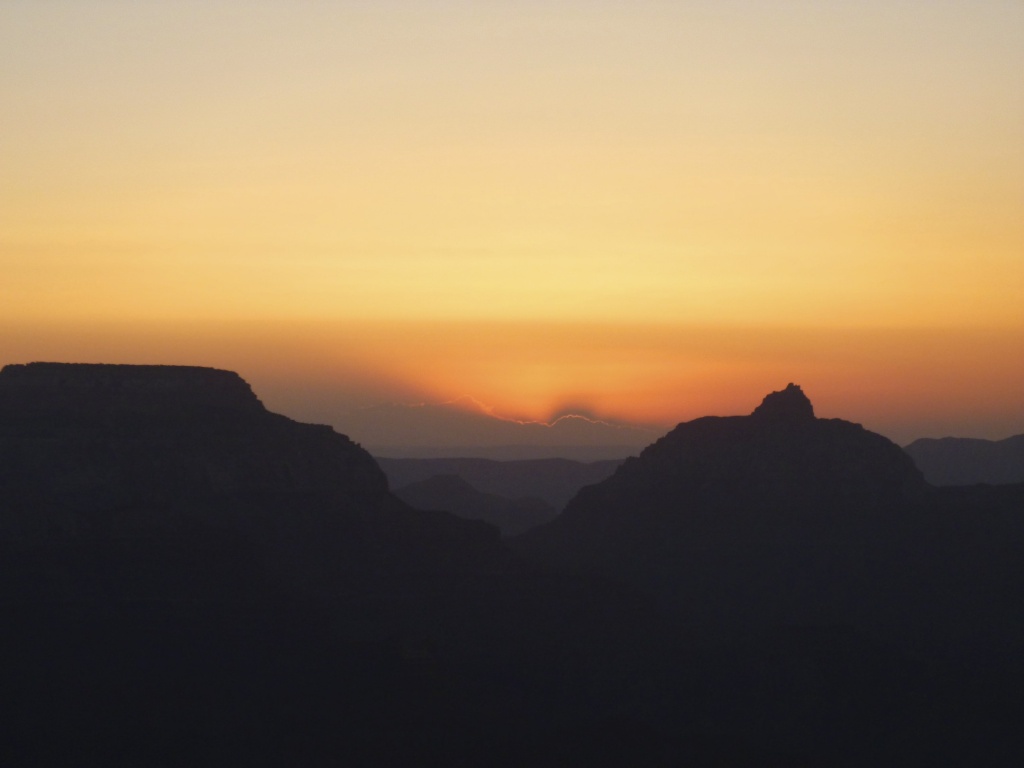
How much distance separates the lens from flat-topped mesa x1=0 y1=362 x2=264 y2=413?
154125 mm

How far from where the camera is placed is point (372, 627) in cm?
14800

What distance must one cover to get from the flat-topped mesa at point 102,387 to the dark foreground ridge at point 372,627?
0.24 metres

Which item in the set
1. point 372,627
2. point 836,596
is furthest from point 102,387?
point 836,596

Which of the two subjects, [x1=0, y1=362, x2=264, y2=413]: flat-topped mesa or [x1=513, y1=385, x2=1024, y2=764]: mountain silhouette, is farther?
[x1=0, y1=362, x2=264, y2=413]: flat-topped mesa

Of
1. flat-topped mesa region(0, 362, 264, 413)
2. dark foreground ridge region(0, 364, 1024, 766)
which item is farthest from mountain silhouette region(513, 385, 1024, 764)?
flat-topped mesa region(0, 362, 264, 413)

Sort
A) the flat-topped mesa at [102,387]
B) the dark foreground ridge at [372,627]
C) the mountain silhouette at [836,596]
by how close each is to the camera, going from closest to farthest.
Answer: the dark foreground ridge at [372,627] → the mountain silhouette at [836,596] → the flat-topped mesa at [102,387]

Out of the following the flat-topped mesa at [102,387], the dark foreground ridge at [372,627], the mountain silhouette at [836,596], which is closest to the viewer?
the dark foreground ridge at [372,627]

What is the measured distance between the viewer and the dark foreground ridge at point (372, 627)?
12988 cm

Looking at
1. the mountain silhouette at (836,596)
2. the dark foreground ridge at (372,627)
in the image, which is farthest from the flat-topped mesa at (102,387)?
the mountain silhouette at (836,596)

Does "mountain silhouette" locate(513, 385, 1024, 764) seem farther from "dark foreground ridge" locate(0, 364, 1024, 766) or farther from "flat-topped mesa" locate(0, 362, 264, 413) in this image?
"flat-topped mesa" locate(0, 362, 264, 413)

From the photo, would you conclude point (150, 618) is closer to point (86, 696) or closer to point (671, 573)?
point (86, 696)

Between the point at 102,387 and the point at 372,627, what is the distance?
35.7 metres

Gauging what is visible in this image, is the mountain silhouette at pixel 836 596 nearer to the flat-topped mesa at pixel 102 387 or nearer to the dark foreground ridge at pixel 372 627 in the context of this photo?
the dark foreground ridge at pixel 372 627

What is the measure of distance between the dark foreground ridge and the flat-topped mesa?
237 mm
